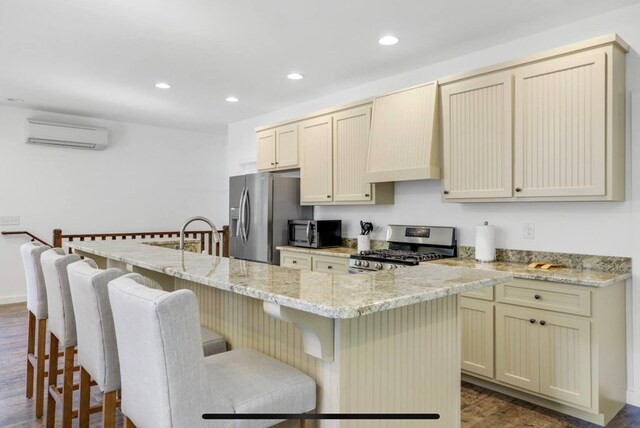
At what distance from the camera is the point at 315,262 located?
416 centimetres

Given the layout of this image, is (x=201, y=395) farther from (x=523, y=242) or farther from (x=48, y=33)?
(x=48, y=33)

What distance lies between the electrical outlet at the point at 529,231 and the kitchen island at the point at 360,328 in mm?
1738

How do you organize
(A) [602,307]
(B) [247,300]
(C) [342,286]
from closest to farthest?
(C) [342,286], (B) [247,300], (A) [602,307]

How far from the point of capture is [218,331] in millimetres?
2029

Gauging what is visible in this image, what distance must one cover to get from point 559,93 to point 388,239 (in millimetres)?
1906

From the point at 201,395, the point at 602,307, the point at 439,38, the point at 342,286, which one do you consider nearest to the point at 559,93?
the point at 439,38

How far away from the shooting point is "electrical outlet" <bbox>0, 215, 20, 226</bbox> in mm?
5357

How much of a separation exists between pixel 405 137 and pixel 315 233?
1390 mm

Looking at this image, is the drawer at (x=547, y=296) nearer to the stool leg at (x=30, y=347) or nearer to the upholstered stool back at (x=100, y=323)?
the upholstered stool back at (x=100, y=323)

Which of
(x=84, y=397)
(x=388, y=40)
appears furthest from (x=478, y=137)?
(x=84, y=397)

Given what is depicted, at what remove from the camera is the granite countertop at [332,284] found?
3.69 ft

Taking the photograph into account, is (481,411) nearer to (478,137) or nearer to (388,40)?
(478,137)

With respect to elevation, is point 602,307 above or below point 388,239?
below

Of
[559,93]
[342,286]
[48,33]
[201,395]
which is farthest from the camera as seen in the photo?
[48,33]
